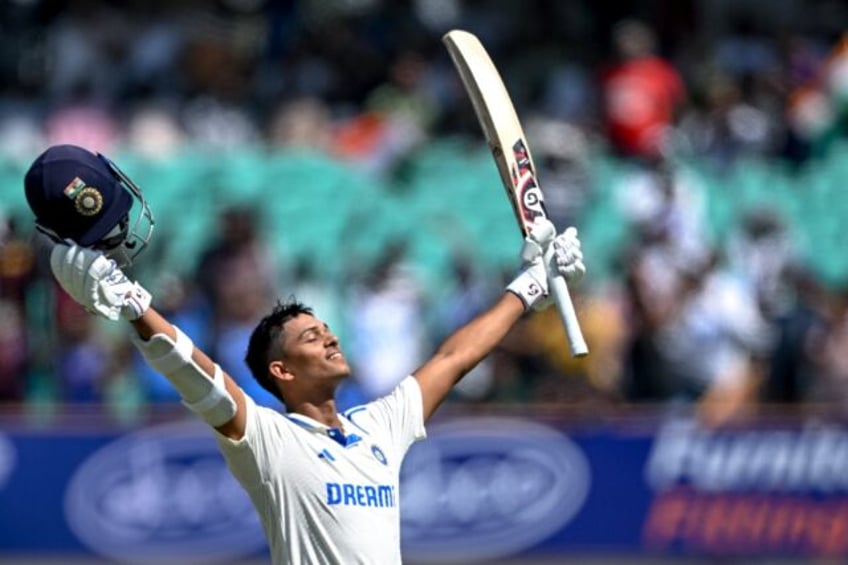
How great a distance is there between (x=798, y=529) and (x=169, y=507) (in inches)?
139

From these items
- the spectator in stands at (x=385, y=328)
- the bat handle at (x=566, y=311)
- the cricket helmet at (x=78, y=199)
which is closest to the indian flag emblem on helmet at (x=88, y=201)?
the cricket helmet at (x=78, y=199)

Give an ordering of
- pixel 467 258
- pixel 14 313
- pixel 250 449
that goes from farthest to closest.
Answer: pixel 467 258
pixel 14 313
pixel 250 449

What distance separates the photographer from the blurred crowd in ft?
38.9

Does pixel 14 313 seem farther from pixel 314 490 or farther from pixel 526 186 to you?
pixel 314 490

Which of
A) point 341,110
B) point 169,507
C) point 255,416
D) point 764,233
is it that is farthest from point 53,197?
point 341,110

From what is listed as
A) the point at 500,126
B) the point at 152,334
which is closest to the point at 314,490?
the point at 152,334

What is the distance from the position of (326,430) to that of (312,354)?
0.25 meters

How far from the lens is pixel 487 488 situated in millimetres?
11461

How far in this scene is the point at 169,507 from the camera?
11344 millimetres

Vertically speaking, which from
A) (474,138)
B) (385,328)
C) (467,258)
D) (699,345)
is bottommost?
(699,345)

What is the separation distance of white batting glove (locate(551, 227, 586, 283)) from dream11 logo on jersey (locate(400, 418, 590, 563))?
4.73 m

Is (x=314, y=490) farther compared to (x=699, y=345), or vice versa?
(x=699, y=345)

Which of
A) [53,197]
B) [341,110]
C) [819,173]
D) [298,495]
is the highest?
[341,110]

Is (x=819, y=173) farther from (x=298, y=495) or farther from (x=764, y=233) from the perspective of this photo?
(x=298, y=495)
